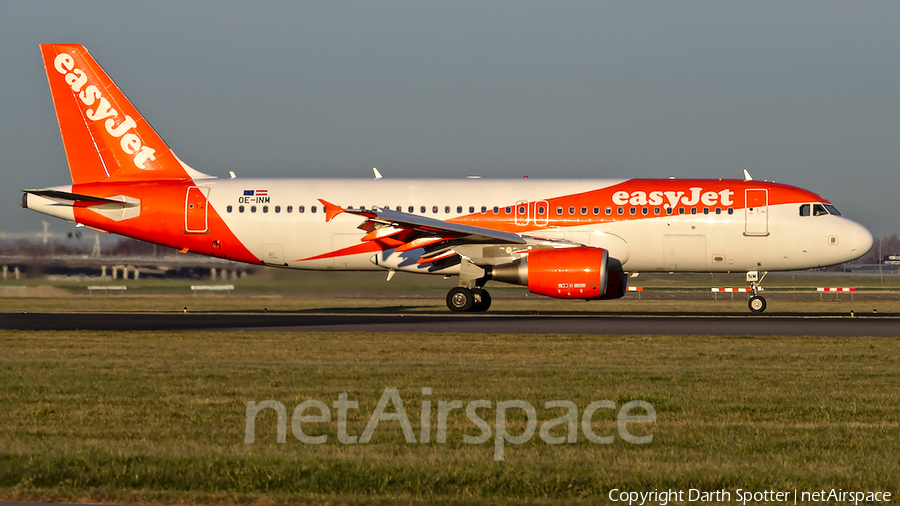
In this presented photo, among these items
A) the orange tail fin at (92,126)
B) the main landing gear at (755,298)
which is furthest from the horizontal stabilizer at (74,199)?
the main landing gear at (755,298)

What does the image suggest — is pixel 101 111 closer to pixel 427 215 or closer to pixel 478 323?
pixel 427 215

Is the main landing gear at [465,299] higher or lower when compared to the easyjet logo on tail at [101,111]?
lower

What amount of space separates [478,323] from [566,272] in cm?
307

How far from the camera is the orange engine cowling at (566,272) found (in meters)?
23.3

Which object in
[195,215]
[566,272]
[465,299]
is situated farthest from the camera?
[195,215]

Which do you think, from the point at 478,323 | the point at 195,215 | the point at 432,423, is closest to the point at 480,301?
the point at 478,323

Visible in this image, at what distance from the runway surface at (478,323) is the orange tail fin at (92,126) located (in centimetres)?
464

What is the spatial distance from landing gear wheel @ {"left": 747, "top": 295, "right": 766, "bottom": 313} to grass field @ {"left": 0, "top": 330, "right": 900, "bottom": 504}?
422 inches

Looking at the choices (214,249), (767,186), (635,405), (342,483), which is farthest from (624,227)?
(342,483)

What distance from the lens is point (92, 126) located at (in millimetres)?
27047

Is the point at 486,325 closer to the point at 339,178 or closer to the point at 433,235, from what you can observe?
the point at 433,235

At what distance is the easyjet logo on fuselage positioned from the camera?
25719 millimetres

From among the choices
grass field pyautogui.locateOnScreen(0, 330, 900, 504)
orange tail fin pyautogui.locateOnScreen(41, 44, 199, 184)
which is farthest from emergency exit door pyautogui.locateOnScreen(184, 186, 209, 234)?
grass field pyautogui.locateOnScreen(0, 330, 900, 504)

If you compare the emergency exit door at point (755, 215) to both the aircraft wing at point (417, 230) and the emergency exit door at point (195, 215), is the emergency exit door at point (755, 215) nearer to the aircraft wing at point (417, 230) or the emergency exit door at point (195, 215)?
the aircraft wing at point (417, 230)
